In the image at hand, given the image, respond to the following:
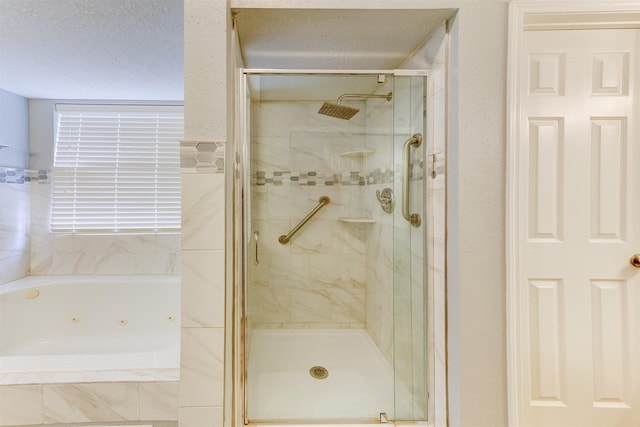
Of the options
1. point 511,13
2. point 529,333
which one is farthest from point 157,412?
point 511,13

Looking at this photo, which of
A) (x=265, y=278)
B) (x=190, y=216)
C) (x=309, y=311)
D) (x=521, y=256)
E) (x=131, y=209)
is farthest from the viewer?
(x=131, y=209)

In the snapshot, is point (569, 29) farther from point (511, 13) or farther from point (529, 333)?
point (529, 333)

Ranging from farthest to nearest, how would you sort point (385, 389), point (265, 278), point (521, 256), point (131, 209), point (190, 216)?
point (131, 209) < point (265, 278) < point (385, 389) < point (521, 256) < point (190, 216)

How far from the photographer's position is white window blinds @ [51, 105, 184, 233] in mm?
2449

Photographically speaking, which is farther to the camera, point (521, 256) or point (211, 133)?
point (521, 256)

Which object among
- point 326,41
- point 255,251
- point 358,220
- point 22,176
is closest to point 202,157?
point 255,251

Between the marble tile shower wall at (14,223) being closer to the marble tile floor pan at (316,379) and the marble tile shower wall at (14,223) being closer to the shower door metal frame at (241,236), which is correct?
the marble tile floor pan at (316,379)

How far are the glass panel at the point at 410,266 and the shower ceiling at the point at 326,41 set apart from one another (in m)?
0.20

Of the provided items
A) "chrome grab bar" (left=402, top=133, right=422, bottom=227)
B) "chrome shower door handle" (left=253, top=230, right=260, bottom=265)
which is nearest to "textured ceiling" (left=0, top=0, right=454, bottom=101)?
"chrome grab bar" (left=402, top=133, right=422, bottom=227)

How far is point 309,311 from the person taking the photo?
7.14 feet

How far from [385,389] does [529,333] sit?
2.45ft

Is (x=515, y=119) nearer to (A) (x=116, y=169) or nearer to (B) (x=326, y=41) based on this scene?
(B) (x=326, y=41)

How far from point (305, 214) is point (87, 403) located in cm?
144

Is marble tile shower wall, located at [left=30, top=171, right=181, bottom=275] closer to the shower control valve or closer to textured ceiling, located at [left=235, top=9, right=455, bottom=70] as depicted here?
textured ceiling, located at [left=235, top=9, right=455, bottom=70]
